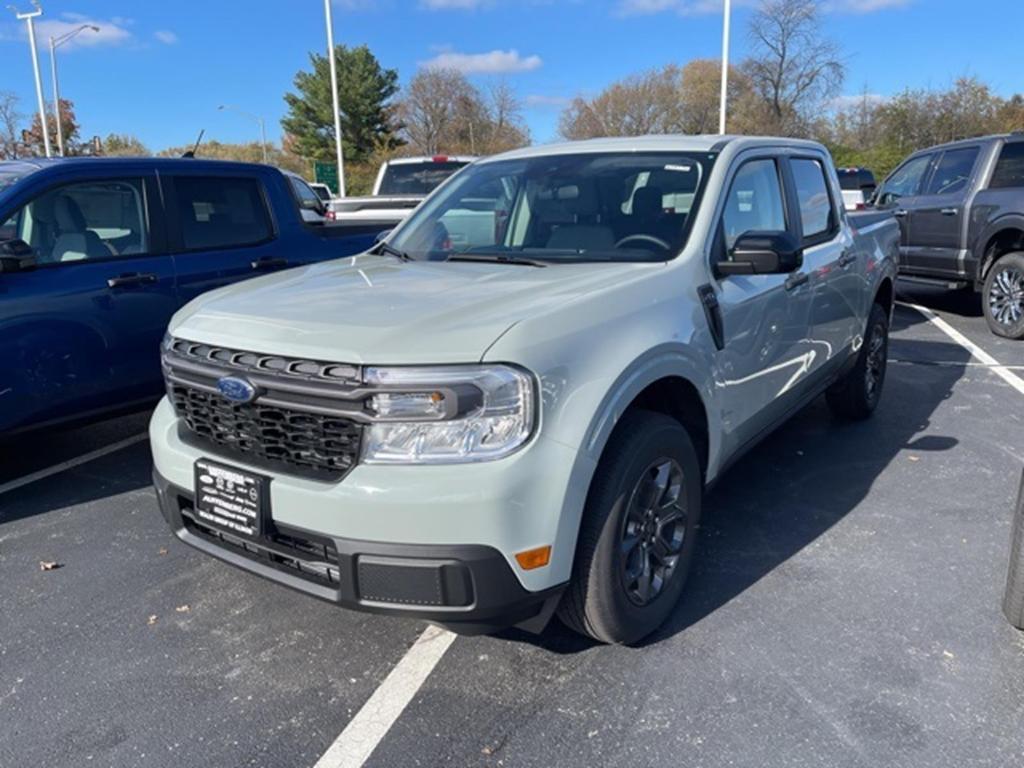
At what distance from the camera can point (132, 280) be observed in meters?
4.84

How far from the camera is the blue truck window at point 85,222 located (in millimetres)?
4605

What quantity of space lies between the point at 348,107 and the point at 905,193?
46.6 metres

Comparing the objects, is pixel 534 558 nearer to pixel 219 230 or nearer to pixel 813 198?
pixel 813 198

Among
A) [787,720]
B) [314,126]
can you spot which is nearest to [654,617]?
[787,720]

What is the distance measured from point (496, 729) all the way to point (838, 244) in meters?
3.59

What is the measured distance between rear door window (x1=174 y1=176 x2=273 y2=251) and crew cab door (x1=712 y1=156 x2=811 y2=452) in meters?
3.54

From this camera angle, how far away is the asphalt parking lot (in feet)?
8.18

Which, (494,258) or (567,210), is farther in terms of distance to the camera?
(567,210)

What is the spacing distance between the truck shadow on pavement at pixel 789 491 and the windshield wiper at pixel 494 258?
4.84 ft

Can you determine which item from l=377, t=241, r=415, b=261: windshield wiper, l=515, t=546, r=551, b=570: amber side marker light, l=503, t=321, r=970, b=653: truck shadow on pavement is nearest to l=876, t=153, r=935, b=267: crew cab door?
l=503, t=321, r=970, b=653: truck shadow on pavement

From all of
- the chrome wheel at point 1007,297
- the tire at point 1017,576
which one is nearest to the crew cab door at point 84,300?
the tire at point 1017,576

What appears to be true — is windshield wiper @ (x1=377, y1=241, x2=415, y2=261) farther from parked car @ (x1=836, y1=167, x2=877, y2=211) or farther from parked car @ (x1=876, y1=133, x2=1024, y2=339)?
parked car @ (x1=836, y1=167, x2=877, y2=211)

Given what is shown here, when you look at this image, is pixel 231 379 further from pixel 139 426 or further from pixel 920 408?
pixel 920 408

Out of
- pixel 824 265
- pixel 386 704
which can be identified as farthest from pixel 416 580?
pixel 824 265
